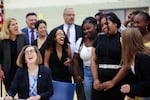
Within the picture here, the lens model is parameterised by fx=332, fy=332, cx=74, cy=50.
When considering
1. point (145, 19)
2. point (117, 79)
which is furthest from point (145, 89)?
point (145, 19)

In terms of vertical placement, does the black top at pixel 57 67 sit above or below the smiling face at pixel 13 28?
below

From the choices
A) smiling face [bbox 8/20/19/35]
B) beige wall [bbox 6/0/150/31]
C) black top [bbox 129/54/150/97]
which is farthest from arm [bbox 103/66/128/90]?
beige wall [bbox 6/0/150/31]

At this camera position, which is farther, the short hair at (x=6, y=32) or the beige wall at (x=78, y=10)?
the beige wall at (x=78, y=10)

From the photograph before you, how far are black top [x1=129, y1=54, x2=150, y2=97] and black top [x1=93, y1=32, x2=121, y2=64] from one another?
28.4 inches

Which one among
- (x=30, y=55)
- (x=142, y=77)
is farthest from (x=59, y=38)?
(x=142, y=77)

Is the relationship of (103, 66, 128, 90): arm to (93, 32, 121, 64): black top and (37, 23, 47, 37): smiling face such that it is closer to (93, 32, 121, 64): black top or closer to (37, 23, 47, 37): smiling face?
(93, 32, 121, 64): black top

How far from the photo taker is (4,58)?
4699 mm

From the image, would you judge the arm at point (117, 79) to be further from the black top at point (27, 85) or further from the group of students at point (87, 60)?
the black top at point (27, 85)

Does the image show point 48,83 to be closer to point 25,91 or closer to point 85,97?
point 25,91

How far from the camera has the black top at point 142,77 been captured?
2.83m

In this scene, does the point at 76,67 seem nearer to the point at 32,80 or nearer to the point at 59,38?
the point at 59,38

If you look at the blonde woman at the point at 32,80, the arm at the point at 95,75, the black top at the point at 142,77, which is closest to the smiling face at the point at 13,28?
the blonde woman at the point at 32,80

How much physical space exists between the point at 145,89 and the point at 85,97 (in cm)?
187

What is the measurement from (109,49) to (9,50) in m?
1.64
